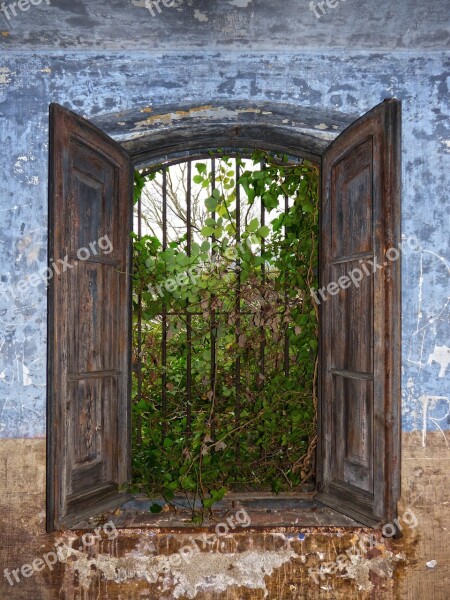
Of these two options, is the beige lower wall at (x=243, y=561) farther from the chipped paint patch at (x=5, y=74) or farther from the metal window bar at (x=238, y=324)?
the chipped paint patch at (x=5, y=74)

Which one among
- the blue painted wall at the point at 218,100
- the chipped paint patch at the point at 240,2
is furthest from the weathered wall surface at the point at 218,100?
the chipped paint patch at the point at 240,2

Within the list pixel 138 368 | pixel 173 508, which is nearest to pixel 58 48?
pixel 138 368

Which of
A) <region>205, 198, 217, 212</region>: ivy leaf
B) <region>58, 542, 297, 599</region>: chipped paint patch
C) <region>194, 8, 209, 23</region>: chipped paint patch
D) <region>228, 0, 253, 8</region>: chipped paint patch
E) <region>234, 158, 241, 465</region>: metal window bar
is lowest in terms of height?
<region>58, 542, 297, 599</region>: chipped paint patch

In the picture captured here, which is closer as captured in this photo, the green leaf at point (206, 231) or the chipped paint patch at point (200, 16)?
the chipped paint patch at point (200, 16)

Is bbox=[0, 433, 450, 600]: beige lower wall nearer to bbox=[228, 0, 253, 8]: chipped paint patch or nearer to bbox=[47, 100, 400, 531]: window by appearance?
bbox=[47, 100, 400, 531]: window

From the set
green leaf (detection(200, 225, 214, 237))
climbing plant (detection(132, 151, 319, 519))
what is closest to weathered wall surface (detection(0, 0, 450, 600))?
climbing plant (detection(132, 151, 319, 519))

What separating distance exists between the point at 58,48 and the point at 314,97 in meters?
1.50

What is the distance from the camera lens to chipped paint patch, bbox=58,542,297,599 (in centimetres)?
285

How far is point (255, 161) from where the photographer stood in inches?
135

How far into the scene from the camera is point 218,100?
119 inches

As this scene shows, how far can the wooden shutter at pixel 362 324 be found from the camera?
2.46m

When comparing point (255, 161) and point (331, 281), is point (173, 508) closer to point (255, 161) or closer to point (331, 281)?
point (331, 281)

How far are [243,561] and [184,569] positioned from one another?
0.33 metres

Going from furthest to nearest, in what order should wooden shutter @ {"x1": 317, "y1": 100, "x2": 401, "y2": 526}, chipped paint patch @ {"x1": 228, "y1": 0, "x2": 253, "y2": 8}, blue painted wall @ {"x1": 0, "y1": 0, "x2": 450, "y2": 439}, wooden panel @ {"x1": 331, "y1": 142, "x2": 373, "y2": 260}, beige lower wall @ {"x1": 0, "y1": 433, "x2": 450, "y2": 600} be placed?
blue painted wall @ {"x1": 0, "y1": 0, "x2": 450, "y2": 439} < beige lower wall @ {"x1": 0, "y1": 433, "x2": 450, "y2": 600} < wooden panel @ {"x1": 331, "y1": 142, "x2": 373, "y2": 260} < chipped paint patch @ {"x1": 228, "y1": 0, "x2": 253, "y2": 8} < wooden shutter @ {"x1": 317, "y1": 100, "x2": 401, "y2": 526}
